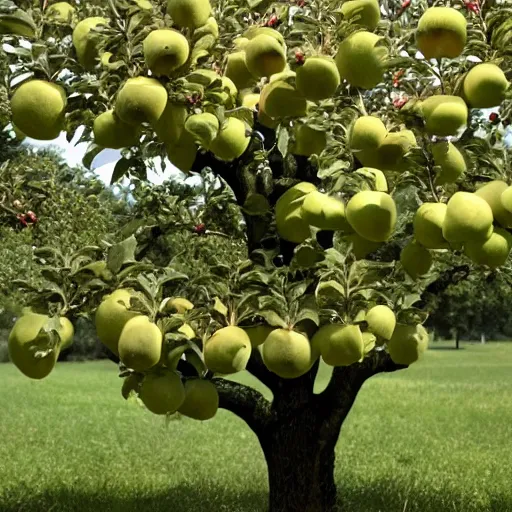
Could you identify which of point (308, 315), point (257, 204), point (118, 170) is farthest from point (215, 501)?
point (308, 315)

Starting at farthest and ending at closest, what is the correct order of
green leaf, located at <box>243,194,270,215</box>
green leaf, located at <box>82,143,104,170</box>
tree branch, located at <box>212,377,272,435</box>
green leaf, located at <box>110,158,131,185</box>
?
tree branch, located at <box>212,377,272,435</box>, green leaf, located at <box>243,194,270,215</box>, green leaf, located at <box>110,158,131,185</box>, green leaf, located at <box>82,143,104,170</box>

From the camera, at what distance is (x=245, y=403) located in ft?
13.6

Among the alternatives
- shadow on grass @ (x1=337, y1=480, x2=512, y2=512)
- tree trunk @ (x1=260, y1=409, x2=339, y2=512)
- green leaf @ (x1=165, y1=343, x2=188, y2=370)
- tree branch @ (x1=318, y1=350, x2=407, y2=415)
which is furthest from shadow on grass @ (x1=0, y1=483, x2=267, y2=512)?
green leaf @ (x1=165, y1=343, x2=188, y2=370)

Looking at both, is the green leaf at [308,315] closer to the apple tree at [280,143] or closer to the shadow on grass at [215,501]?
the apple tree at [280,143]

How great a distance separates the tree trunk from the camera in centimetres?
426

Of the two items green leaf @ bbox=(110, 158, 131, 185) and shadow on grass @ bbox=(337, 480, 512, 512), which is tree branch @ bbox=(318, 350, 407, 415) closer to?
green leaf @ bbox=(110, 158, 131, 185)

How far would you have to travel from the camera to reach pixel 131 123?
2.16 meters

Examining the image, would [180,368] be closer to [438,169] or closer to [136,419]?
[438,169]

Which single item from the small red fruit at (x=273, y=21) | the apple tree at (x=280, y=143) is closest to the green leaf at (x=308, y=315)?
the apple tree at (x=280, y=143)

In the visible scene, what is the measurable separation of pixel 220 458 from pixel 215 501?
144 inches

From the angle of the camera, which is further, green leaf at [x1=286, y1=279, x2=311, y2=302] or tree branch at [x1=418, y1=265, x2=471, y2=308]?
tree branch at [x1=418, y1=265, x2=471, y2=308]

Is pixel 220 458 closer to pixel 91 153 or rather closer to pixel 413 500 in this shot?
pixel 413 500

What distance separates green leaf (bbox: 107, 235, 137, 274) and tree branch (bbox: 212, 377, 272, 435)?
171cm

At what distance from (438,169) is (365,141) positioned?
0.24 meters
